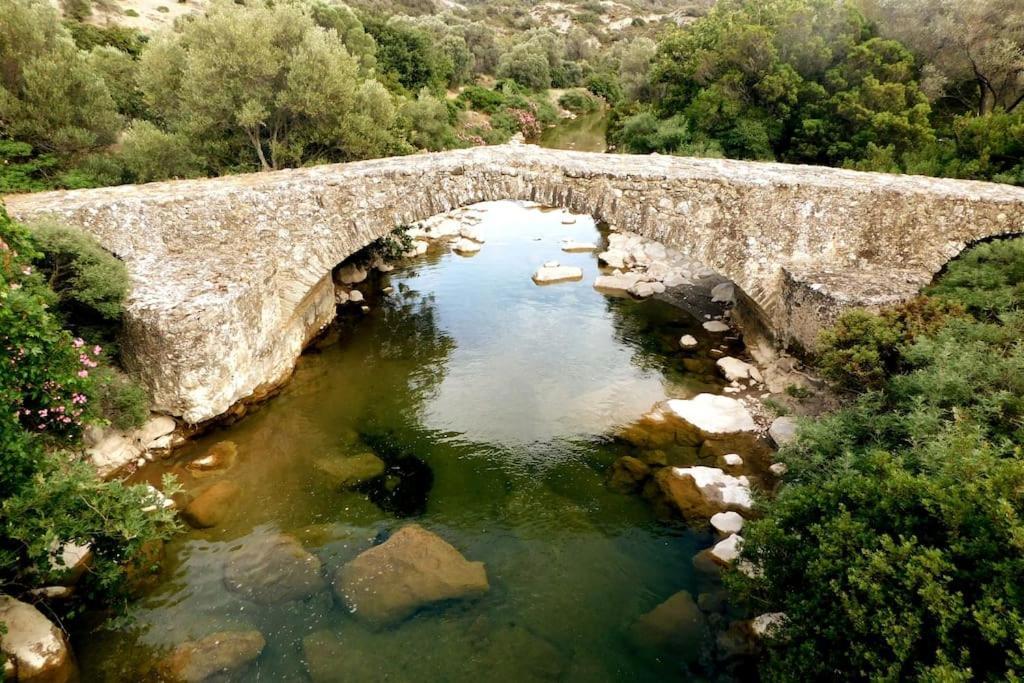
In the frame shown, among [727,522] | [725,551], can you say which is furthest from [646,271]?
[725,551]

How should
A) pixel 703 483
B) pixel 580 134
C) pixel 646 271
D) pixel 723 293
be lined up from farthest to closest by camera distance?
pixel 580 134, pixel 646 271, pixel 723 293, pixel 703 483

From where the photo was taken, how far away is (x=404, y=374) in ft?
42.6

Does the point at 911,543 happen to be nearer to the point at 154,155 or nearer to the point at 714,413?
the point at 714,413

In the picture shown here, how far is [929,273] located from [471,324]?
36.4 ft

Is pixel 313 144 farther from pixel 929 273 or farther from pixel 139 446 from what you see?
pixel 929 273

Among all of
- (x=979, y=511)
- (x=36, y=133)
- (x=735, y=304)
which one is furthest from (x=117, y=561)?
(x=36, y=133)

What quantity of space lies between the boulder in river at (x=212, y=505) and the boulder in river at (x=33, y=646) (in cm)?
226

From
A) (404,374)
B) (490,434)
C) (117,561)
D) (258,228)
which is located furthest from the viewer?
(404,374)

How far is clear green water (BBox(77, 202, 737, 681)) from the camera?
655cm

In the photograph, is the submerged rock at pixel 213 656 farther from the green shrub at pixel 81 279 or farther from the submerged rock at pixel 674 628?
the green shrub at pixel 81 279

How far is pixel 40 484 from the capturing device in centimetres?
568

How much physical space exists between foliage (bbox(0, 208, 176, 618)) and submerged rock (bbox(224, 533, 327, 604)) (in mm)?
1317

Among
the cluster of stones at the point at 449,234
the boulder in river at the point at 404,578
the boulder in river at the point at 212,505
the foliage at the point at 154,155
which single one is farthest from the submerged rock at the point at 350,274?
the boulder in river at the point at 404,578

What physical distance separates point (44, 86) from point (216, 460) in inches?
587
